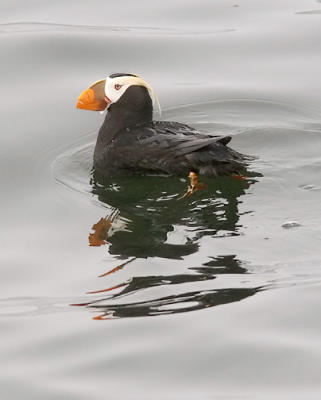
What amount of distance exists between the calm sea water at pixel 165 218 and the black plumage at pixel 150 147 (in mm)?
135

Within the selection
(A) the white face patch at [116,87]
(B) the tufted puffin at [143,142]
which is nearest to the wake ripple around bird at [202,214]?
(B) the tufted puffin at [143,142]

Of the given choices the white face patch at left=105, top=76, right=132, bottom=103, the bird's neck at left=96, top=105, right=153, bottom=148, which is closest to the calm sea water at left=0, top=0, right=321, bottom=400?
the bird's neck at left=96, top=105, right=153, bottom=148

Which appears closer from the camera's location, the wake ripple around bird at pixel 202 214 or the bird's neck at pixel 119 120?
the wake ripple around bird at pixel 202 214

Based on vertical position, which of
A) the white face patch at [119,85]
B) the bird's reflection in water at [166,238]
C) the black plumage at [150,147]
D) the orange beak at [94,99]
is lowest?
the bird's reflection in water at [166,238]

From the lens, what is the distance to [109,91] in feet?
28.2

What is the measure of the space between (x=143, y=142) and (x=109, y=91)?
2.13ft

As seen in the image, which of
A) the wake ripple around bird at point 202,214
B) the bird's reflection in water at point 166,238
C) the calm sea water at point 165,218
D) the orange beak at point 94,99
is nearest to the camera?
the calm sea water at point 165,218

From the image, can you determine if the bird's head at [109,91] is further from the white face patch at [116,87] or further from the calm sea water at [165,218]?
the calm sea water at [165,218]

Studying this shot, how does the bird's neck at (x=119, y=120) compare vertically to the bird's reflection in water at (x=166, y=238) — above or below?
above

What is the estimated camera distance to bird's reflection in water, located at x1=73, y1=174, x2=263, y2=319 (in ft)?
20.8

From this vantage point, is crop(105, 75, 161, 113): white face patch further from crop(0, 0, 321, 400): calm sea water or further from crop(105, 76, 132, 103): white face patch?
crop(0, 0, 321, 400): calm sea water

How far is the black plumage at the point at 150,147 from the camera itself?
804 cm

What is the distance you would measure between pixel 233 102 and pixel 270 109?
35 cm
